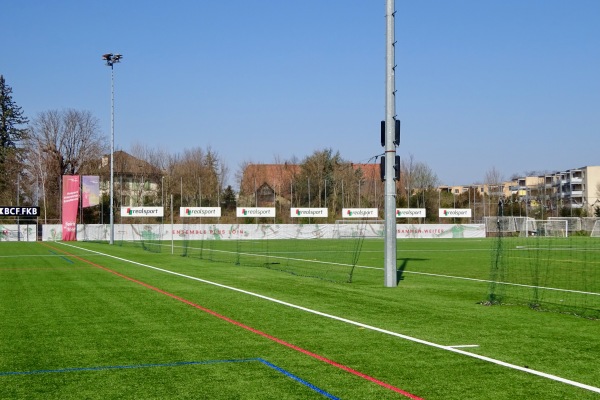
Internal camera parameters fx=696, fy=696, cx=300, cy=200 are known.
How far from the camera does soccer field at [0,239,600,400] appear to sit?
23.1 feet

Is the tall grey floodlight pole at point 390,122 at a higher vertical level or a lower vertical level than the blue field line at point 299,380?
higher

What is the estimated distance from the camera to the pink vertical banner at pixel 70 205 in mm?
63031

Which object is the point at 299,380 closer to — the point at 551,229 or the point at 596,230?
the point at 596,230

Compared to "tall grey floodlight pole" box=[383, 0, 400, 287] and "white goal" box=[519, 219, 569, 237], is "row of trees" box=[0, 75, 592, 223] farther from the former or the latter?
"tall grey floodlight pole" box=[383, 0, 400, 287]

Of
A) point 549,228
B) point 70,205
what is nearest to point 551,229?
point 549,228

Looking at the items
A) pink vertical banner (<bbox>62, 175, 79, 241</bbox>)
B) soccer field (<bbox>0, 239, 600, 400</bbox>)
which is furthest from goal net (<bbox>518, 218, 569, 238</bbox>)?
soccer field (<bbox>0, 239, 600, 400</bbox>)

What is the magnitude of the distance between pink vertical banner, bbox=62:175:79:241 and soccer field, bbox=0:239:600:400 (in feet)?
158

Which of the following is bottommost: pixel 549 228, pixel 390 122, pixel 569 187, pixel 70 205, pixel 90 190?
pixel 549 228

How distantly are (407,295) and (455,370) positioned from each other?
8046mm

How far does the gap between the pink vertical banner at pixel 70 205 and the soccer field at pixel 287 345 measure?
48.1 meters

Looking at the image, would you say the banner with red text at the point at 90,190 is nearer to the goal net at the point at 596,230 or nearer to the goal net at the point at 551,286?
the goal net at the point at 551,286

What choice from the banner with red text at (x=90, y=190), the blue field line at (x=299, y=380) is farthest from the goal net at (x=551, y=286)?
the banner with red text at (x=90, y=190)

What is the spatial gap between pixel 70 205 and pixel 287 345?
191ft

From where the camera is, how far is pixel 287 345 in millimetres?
9406
